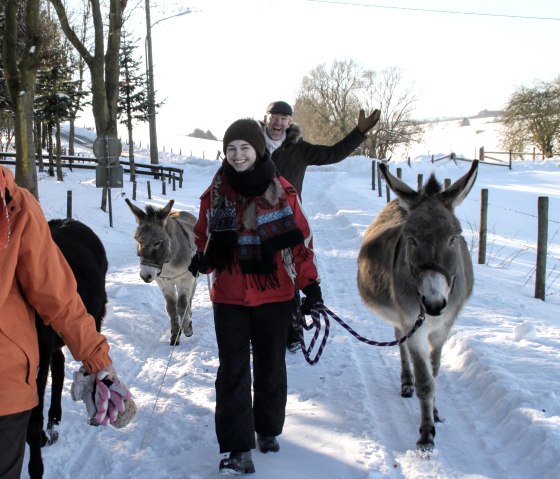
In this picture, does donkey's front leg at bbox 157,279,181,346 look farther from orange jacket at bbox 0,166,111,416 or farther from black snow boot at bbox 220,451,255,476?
orange jacket at bbox 0,166,111,416

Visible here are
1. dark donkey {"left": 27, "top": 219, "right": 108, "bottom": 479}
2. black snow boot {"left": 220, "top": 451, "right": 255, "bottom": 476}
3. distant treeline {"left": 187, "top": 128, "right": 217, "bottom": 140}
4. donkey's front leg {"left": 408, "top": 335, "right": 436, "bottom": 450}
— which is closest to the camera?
dark donkey {"left": 27, "top": 219, "right": 108, "bottom": 479}

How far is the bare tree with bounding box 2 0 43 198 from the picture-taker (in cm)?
1141

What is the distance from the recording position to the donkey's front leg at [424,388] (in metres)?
3.72

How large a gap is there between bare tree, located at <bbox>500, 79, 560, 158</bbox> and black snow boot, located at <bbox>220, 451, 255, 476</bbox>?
1675 inches

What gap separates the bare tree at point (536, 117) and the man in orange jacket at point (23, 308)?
4377cm

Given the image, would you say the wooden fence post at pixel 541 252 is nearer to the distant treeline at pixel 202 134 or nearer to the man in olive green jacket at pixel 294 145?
the man in olive green jacket at pixel 294 145

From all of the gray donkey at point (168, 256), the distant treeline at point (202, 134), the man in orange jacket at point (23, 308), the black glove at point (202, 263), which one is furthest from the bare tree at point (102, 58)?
the distant treeline at point (202, 134)

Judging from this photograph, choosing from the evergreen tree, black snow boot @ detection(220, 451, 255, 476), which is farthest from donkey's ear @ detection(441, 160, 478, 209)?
the evergreen tree

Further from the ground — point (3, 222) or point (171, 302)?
point (3, 222)

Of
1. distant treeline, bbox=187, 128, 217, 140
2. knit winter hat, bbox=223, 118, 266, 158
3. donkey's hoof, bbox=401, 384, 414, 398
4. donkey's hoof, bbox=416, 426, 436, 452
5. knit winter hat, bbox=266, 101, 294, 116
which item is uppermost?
distant treeline, bbox=187, 128, 217, 140

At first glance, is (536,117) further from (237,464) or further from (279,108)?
(237,464)

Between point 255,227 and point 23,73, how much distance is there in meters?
10.4

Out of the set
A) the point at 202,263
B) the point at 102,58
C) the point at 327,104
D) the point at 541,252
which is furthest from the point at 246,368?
the point at 327,104

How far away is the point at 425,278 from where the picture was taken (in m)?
3.39
